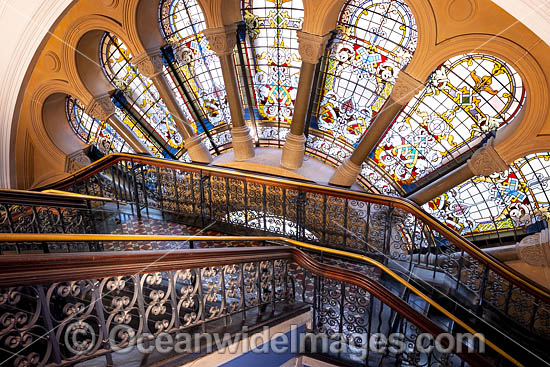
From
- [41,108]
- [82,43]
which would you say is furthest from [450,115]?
[41,108]

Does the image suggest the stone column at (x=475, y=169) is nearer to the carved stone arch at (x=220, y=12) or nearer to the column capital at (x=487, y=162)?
the column capital at (x=487, y=162)

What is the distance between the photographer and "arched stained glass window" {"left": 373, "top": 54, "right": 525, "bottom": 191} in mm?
7684

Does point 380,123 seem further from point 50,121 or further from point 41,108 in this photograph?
point 50,121

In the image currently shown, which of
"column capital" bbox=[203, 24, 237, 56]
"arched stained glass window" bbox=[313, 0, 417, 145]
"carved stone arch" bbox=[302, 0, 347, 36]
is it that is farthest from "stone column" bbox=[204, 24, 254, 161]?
"arched stained glass window" bbox=[313, 0, 417, 145]

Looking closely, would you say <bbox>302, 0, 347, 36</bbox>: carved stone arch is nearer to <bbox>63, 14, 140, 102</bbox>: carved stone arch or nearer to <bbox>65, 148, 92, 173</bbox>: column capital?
<bbox>63, 14, 140, 102</bbox>: carved stone arch

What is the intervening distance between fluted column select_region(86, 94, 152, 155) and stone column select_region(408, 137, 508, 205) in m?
8.16

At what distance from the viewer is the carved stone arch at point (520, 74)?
596cm

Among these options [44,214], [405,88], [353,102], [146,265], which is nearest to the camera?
[146,265]

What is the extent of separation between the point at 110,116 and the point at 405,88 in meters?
7.95

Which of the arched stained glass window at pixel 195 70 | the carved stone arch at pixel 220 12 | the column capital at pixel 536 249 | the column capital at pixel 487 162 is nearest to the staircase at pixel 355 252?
the column capital at pixel 536 249

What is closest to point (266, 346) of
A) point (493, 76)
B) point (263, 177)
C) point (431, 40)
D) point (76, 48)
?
point (263, 177)

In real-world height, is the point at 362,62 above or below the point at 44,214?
above

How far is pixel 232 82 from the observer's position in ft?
30.1

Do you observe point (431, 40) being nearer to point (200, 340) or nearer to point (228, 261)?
point (228, 261)
